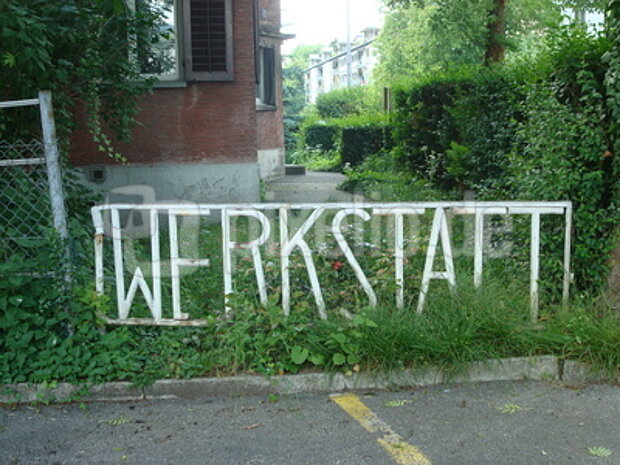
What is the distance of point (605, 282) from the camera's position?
521cm

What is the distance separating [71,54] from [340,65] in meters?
89.5

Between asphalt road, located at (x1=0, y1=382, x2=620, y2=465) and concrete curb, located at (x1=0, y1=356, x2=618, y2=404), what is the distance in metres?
0.08

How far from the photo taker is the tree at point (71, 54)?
201 inches

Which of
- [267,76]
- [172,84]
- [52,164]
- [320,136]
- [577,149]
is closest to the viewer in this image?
[52,164]

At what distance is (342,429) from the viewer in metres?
3.96

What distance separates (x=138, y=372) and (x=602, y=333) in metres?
3.09

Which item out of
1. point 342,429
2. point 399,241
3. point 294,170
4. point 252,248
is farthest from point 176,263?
point 294,170

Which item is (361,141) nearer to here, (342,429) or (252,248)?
(252,248)

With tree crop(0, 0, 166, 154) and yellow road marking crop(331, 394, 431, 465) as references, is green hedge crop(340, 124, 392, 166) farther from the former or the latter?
yellow road marking crop(331, 394, 431, 465)

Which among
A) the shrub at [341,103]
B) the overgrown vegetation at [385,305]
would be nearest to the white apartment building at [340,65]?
the shrub at [341,103]

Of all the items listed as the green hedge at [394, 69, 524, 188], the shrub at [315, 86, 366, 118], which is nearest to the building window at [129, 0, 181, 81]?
the green hedge at [394, 69, 524, 188]

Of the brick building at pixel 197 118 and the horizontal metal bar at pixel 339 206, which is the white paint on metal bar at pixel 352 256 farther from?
the brick building at pixel 197 118

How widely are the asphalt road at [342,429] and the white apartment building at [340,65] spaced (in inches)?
2854

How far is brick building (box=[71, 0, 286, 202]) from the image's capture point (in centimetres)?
1000
